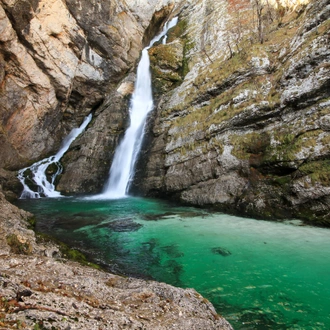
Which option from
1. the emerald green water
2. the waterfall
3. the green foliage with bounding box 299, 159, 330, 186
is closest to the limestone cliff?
the green foliage with bounding box 299, 159, 330, 186

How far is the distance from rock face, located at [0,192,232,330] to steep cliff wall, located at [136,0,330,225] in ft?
28.2

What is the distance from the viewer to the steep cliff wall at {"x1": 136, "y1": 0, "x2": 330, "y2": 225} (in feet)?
35.1

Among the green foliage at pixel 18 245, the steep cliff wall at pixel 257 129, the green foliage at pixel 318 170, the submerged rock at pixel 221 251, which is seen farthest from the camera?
the steep cliff wall at pixel 257 129

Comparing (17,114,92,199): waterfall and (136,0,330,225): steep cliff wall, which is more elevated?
(136,0,330,225): steep cliff wall

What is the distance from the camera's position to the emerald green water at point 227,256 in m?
4.57

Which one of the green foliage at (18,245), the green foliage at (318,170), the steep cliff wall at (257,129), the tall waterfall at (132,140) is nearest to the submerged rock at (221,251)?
the steep cliff wall at (257,129)

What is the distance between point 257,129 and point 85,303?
1292cm

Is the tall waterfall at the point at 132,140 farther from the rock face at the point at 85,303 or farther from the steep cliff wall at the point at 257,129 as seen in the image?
the rock face at the point at 85,303

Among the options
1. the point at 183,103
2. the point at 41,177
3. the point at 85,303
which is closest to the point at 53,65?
the point at 41,177

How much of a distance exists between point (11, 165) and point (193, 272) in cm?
2164

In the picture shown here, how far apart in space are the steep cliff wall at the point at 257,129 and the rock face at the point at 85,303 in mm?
8587

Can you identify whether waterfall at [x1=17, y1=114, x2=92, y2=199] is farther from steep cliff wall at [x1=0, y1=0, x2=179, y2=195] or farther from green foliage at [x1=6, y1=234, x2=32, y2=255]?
green foliage at [x1=6, y1=234, x2=32, y2=255]

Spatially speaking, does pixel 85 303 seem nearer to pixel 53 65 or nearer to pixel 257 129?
pixel 257 129

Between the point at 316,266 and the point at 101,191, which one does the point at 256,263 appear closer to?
the point at 316,266
